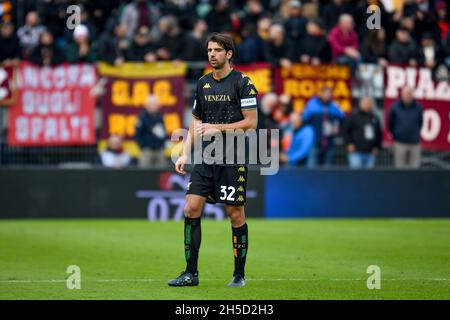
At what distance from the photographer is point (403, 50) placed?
79.5 feet

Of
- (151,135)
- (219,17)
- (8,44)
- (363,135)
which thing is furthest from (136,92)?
(363,135)

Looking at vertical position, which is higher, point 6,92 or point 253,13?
point 253,13

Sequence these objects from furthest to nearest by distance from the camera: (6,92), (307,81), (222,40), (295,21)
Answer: (295,21), (307,81), (6,92), (222,40)

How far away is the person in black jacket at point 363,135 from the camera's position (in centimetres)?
2284

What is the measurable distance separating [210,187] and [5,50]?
13.2 m

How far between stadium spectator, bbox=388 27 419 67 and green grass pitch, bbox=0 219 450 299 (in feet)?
13.2

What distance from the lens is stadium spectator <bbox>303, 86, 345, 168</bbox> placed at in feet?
74.9

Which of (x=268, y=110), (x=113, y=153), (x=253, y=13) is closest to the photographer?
(x=268, y=110)

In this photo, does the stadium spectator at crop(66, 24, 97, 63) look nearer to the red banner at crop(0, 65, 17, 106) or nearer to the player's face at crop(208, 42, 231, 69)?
the red banner at crop(0, 65, 17, 106)

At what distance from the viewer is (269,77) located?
23109mm

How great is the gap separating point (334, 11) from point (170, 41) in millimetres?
4143

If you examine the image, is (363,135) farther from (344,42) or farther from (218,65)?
(218,65)
